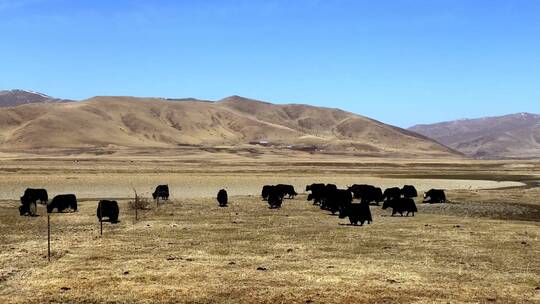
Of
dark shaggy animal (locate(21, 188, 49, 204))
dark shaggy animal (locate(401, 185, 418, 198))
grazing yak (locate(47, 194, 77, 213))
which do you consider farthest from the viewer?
dark shaggy animal (locate(401, 185, 418, 198))

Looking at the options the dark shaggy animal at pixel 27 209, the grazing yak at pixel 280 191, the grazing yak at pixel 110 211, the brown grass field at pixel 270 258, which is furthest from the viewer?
the grazing yak at pixel 280 191

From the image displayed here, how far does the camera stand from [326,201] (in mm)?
33562

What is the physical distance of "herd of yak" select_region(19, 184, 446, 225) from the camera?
2683cm

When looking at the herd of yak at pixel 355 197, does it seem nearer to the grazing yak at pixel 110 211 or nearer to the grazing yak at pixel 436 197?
the grazing yak at pixel 436 197

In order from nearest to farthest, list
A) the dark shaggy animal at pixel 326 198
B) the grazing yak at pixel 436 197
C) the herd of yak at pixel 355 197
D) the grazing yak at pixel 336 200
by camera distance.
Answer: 1. the herd of yak at pixel 355 197
2. the grazing yak at pixel 336 200
3. the dark shaggy animal at pixel 326 198
4. the grazing yak at pixel 436 197

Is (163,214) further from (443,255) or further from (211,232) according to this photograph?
(443,255)

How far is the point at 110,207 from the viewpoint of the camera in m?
27.1

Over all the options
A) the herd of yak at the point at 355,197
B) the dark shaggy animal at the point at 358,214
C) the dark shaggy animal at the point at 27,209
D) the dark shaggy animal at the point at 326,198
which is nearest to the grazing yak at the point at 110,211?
the dark shaggy animal at the point at 27,209

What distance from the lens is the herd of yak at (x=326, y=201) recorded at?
26828mm

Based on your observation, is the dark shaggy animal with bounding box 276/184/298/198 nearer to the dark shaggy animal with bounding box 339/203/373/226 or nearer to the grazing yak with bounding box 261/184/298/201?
the grazing yak with bounding box 261/184/298/201

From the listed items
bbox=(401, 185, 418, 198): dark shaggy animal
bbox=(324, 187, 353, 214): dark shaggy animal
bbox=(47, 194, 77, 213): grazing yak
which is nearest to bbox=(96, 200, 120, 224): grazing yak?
bbox=(47, 194, 77, 213): grazing yak

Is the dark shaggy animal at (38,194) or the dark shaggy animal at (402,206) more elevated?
the dark shaggy animal at (38,194)

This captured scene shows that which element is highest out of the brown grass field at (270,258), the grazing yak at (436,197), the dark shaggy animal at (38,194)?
the dark shaggy animal at (38,194)

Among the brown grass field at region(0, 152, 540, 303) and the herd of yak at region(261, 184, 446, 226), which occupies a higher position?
the herd of yak at region(261, 184, 446, 226)
